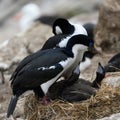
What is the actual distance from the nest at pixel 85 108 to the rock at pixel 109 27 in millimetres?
5143

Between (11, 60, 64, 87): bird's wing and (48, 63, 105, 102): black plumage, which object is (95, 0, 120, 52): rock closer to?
(48, 63, 105, 102): black plumage

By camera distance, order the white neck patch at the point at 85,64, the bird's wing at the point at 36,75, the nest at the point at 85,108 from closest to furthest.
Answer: the nest at the point at 85,108
the bird's wing at the point at 36,75
the white neck patch at the point at 85,64

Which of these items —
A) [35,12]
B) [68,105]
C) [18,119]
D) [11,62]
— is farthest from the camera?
[35,12]

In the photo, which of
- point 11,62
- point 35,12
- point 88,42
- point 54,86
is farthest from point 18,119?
point 35,12

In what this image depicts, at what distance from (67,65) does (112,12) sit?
5069 mm

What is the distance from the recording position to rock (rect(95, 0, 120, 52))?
13445 millimetres

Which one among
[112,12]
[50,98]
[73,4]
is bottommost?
[73,4]

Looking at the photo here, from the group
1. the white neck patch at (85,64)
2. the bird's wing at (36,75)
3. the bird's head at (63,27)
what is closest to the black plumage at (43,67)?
the bird's wing at (36,75)

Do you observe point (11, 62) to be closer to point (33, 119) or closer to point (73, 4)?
point (33, 119)

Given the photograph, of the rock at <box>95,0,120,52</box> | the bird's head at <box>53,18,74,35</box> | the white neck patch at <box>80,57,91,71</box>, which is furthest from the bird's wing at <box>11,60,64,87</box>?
the rock at <box>95,0,120,52</box>

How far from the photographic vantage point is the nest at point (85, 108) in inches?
316


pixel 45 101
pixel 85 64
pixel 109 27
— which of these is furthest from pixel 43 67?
pixel 109 27

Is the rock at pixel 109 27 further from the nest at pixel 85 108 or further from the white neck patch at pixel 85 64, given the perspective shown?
the nest at pixel 85 108

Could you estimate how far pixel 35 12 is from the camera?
2097cm
